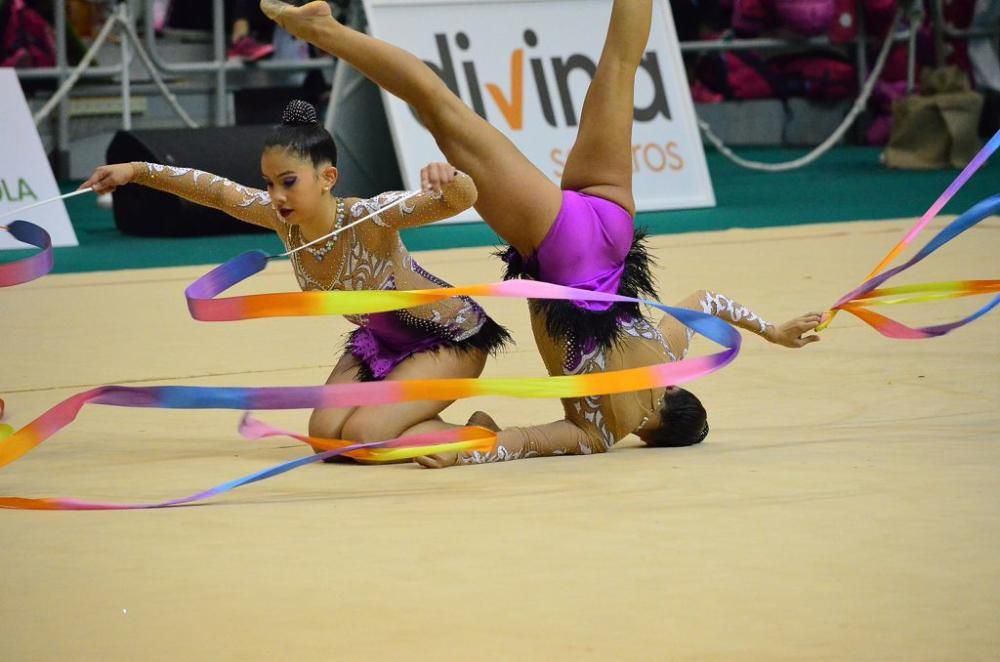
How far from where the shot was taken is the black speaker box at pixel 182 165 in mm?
6105

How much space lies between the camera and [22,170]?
605 centimetres

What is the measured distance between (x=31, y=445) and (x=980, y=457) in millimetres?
1624

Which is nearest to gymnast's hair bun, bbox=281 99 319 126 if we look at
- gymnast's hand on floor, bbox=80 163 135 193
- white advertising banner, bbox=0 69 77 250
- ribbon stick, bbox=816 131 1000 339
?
gymnast's hand on floor, bbox=80 163 135 193

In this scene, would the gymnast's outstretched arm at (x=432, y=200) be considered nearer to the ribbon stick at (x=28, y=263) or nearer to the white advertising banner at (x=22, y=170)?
the ribbon stick at (x=28, y=263)

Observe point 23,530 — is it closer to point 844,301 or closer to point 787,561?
point 787,561

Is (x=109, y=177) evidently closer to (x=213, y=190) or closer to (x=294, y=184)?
(x=213, y=190)

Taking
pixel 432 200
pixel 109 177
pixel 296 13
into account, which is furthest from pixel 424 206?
pixel 109 177

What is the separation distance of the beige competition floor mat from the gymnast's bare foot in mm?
807

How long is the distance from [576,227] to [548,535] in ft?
2.45

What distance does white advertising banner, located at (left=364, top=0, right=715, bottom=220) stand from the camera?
21.6 ft

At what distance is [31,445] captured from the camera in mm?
2594

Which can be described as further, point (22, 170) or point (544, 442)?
point (22, 170)

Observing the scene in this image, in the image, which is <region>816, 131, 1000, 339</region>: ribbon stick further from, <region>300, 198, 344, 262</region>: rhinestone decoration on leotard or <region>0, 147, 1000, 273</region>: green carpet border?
<region>0, 147, 1000, 273</region>: green carpet border

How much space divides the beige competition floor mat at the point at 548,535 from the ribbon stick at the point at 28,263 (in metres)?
0.33
